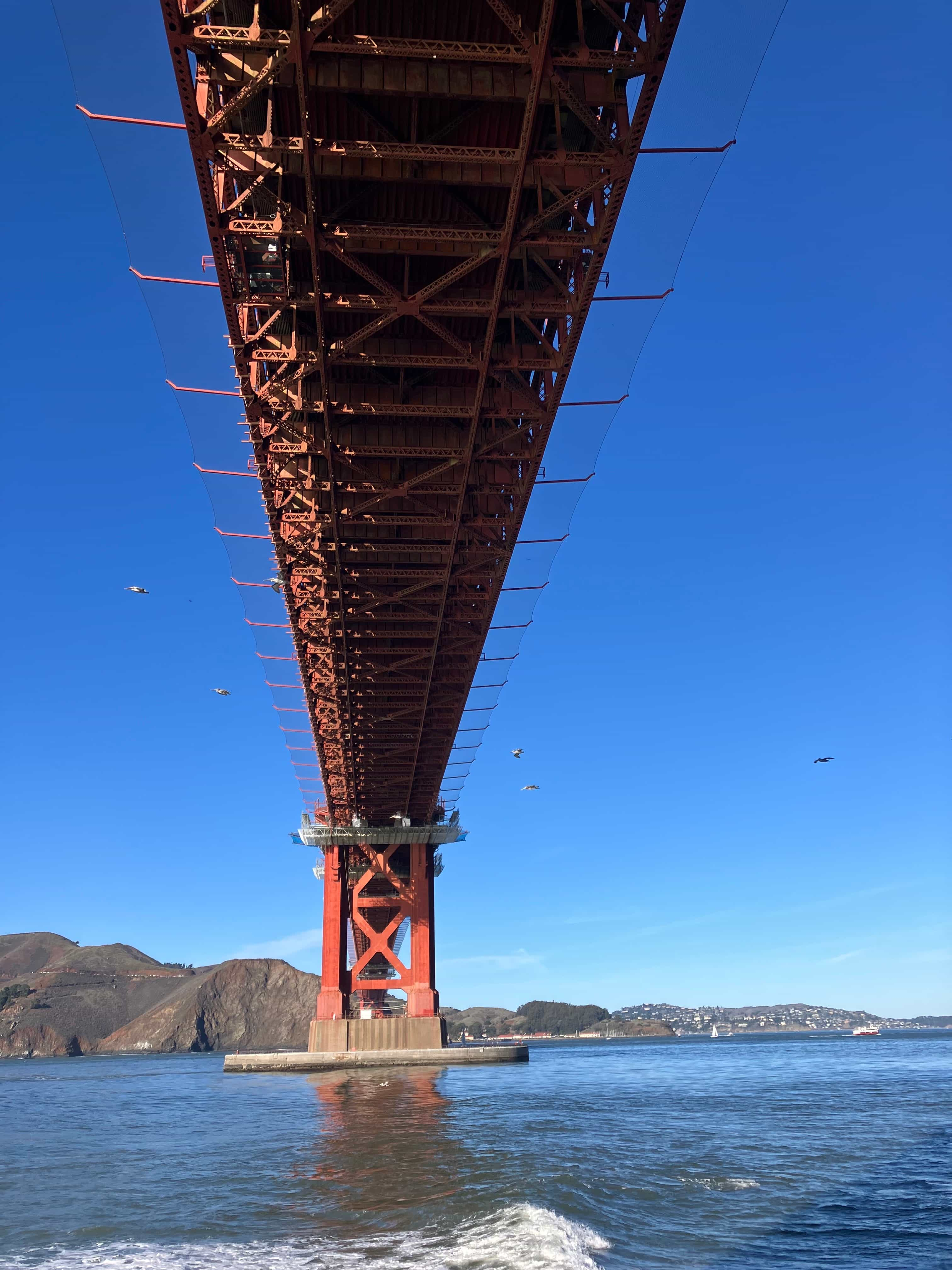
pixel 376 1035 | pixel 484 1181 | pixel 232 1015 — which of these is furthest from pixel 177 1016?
pixel 484 1181

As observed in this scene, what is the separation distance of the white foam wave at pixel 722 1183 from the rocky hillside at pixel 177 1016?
6573 inches

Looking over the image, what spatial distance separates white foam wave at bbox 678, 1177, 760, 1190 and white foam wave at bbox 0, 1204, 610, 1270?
11.9 ft

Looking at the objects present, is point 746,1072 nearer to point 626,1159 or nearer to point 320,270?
A: point 626,1159

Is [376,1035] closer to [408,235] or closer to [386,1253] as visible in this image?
[386,1253]

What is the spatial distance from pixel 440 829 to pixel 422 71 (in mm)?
39782

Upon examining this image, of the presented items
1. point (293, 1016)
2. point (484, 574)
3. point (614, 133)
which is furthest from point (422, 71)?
point (293, 1016)

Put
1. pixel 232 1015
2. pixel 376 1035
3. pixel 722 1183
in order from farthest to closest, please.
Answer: pixel 232 1015 < pixel 376 1035 < pixel 722 1183

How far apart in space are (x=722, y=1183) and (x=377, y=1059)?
32.6m

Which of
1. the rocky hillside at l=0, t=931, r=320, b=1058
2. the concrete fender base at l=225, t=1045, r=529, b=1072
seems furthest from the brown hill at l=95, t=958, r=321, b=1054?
the concrete fender base at l=225, t=1045, r=529, b=1072

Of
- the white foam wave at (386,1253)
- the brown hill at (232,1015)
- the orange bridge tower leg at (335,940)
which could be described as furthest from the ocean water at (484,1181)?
the brown hill at (232,1015)

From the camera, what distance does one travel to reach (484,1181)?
1384 centimetres

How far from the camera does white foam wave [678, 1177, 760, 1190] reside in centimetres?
1383

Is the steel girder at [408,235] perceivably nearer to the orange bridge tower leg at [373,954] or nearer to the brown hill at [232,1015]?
the orange bridge tower leg at [373,954]

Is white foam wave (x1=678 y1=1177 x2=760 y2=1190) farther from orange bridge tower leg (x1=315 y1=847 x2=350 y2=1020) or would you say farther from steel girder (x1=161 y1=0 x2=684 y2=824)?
orange bridge tower leg (x1=315 y1=847 x2=350 y2=1020)
